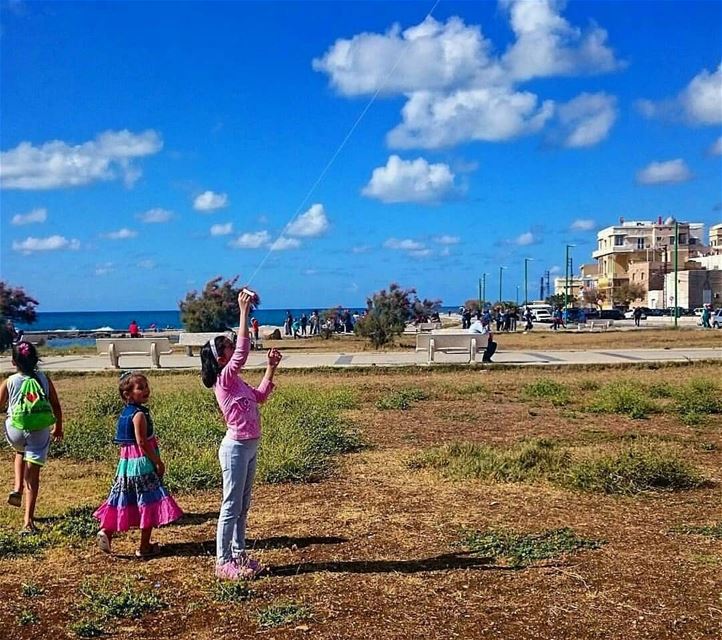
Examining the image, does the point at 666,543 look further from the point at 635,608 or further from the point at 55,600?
the point at 55,600

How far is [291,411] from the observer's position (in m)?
10.4

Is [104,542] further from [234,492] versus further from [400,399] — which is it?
[400,399]

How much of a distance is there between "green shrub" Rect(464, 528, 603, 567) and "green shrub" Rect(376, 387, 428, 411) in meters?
6.14

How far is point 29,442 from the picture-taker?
19.7 feet

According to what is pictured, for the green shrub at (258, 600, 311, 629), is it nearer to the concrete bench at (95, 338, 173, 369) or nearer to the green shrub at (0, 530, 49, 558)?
the green shrub at (0, 530, 49, 558)

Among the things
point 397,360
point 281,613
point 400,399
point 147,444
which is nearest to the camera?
point 281,613

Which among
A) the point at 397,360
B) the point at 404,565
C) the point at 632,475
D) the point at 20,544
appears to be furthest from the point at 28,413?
the point at 397,360

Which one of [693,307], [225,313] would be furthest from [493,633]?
[693,307]

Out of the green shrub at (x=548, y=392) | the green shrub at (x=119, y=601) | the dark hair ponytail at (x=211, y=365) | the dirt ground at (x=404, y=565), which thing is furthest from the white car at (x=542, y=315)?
the green shrub at (x=119, y=601)

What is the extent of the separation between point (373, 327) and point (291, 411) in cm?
1631

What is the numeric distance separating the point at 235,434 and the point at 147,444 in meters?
0.86

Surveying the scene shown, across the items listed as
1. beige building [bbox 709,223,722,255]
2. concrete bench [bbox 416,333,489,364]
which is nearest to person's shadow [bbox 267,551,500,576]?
concrete bench [bbox 416,333,489,364]

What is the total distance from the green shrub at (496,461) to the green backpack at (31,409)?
327cm

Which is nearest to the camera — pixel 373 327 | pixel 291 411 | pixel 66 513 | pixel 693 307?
pixel 66 513
